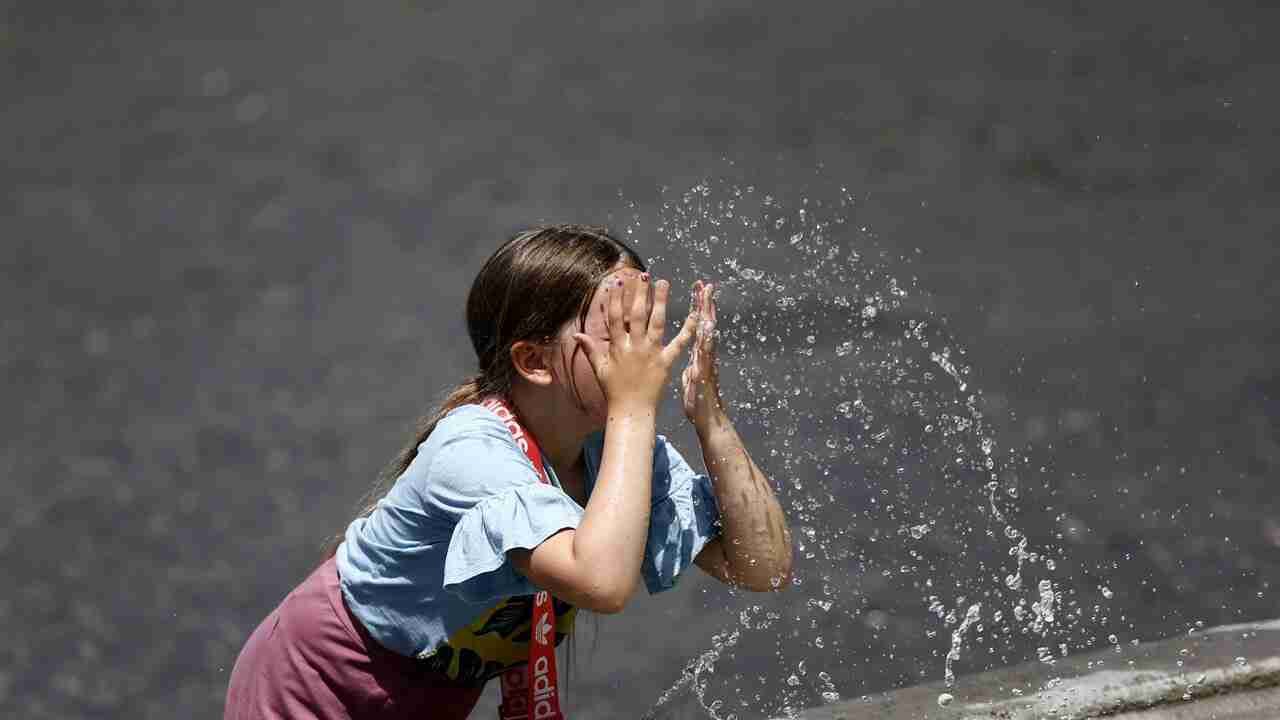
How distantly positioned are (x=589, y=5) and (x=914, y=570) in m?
3.76

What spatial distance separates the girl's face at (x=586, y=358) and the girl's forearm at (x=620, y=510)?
13 cm

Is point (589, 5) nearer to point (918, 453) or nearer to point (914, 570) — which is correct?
point (918, 453)

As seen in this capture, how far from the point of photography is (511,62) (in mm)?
6902

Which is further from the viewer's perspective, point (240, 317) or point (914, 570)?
point (240, 317)

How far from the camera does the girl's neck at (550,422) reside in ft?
6.88

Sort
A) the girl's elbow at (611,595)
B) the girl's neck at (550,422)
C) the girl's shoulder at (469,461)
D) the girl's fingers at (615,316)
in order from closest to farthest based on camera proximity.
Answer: the girl's elbow at (611,595) < the girl's shoulder at (469,461) < the girl's fingers at (615,316) < the girl's neck at (550,422)

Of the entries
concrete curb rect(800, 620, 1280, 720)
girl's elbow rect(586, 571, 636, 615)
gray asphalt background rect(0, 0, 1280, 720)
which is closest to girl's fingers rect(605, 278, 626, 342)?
girl's elbow rect(586, 571, 636, 615)

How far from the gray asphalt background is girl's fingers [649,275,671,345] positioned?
1.98 m

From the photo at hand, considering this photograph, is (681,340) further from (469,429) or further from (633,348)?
(469,429)

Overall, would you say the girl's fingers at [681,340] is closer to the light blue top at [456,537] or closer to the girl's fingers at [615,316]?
the girl's fingers at [615,316]

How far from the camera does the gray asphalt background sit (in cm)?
431

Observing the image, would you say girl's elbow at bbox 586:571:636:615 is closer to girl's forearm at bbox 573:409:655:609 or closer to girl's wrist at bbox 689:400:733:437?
girl's forearm at bbox 573:409:655:609

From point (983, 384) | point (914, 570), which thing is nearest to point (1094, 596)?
point (914, 570)

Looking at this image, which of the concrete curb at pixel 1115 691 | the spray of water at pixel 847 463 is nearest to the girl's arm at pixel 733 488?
the concrete curb at pixel 1115 691
